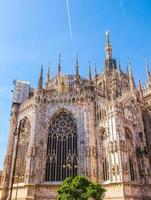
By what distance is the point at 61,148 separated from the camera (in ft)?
113

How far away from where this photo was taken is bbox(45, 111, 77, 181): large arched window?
3266cm

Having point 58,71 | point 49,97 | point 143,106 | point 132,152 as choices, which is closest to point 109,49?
point 58,71

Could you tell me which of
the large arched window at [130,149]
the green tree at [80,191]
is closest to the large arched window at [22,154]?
the green tree at [80,191]

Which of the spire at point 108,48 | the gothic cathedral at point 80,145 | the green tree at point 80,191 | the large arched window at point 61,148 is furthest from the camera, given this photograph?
the spire at point 108,48

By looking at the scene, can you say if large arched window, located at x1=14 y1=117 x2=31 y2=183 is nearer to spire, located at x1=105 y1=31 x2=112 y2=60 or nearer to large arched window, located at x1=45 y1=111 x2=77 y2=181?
large arched window, located at x1=45 y1=111 x2=77 y2=181

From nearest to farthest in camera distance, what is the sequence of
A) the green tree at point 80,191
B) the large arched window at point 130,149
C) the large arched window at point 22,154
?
the green tree at point 80,191, the large arched window at point 130,149, the large arched window at point 22,154

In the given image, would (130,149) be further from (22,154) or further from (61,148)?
(22,154)

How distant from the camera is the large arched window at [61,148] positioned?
32.7 meters

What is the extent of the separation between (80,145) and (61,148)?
312cm

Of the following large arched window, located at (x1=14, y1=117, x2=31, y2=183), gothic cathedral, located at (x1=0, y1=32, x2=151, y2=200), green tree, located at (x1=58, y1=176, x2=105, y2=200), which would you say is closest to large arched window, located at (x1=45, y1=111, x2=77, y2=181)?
gothic cathedral, located at (x1=0, y1=32, x2=151, y2=200)

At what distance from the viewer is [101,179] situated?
3103 cm

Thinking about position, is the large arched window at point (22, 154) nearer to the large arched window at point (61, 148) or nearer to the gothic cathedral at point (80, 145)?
the gothic cathedral at point (80, 145)

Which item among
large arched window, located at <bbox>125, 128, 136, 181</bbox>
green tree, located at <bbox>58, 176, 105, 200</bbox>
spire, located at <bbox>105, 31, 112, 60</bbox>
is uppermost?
spire, located at <bbox>105, 31, 112, 60</bbox>

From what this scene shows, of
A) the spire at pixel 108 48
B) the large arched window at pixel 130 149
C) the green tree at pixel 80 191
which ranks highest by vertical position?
the spire at pixel 108 48
